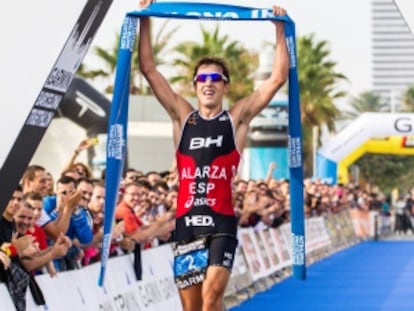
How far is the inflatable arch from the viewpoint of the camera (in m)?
40.3

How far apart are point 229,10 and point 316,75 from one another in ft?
208

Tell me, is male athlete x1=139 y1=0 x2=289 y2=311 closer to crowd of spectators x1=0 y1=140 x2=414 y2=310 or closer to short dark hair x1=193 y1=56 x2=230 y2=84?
short dark hair x1=193 y1=56 x2=230 y2=84

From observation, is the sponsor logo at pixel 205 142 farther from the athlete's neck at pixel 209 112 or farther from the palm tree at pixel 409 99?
the palm tree at pixel 409 99

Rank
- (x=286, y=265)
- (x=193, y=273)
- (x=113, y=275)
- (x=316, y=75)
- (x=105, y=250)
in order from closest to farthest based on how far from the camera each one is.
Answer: (x=193, y=273)
(x=105, y=250)
(x=113, y=275)
(x=286, y=265)
(x=316, y=75)

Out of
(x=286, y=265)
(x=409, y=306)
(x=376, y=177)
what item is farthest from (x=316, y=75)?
(x=409, y=306)

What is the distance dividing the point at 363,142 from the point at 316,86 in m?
28.9

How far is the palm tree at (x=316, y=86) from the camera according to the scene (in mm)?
70688

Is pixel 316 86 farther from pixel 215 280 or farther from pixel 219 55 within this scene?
pixel 215 280

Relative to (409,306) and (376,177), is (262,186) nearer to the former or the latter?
(409,306)

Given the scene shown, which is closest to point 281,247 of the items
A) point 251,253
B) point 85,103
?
point 251,253

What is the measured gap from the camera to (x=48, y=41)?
8844 mm

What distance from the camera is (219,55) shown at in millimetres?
63688

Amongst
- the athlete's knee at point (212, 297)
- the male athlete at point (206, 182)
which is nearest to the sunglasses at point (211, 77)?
the male athlete at point (206, 182)

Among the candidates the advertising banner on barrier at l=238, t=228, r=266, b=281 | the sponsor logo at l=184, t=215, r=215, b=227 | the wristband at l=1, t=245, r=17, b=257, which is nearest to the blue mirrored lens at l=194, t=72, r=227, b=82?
the sponsor logo at l=184, t=215, r=215, b=227
